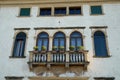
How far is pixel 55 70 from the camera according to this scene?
18.5 metres

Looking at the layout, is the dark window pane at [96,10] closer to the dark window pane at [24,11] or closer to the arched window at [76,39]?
the arched window at [76,39]

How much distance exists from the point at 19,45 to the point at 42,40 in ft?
6.81

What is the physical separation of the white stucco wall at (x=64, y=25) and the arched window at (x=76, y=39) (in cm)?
52

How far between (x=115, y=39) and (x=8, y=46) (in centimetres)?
929

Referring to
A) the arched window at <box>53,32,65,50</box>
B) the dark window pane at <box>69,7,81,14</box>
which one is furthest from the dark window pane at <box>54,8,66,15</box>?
the arched window at <box>53,32,65,50</box>

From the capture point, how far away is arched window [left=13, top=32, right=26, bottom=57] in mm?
20000

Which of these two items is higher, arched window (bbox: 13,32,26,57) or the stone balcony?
arched window (bbox: 13,32,26,57)

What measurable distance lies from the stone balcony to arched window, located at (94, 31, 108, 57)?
1.63m

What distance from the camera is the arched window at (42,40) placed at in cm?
2023

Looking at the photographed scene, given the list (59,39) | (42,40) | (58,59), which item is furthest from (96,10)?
(58,59)

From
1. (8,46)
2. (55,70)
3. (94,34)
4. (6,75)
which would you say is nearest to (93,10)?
(94,34)

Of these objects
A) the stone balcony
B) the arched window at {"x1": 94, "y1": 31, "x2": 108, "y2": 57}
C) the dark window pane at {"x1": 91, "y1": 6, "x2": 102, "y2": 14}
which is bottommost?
the stone balcony

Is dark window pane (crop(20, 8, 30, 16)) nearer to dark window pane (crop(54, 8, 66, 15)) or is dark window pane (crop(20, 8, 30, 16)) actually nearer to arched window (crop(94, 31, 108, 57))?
dark window pane (crop(54, 8, 66, 15))

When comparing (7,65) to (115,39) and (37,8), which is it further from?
(115,39)
